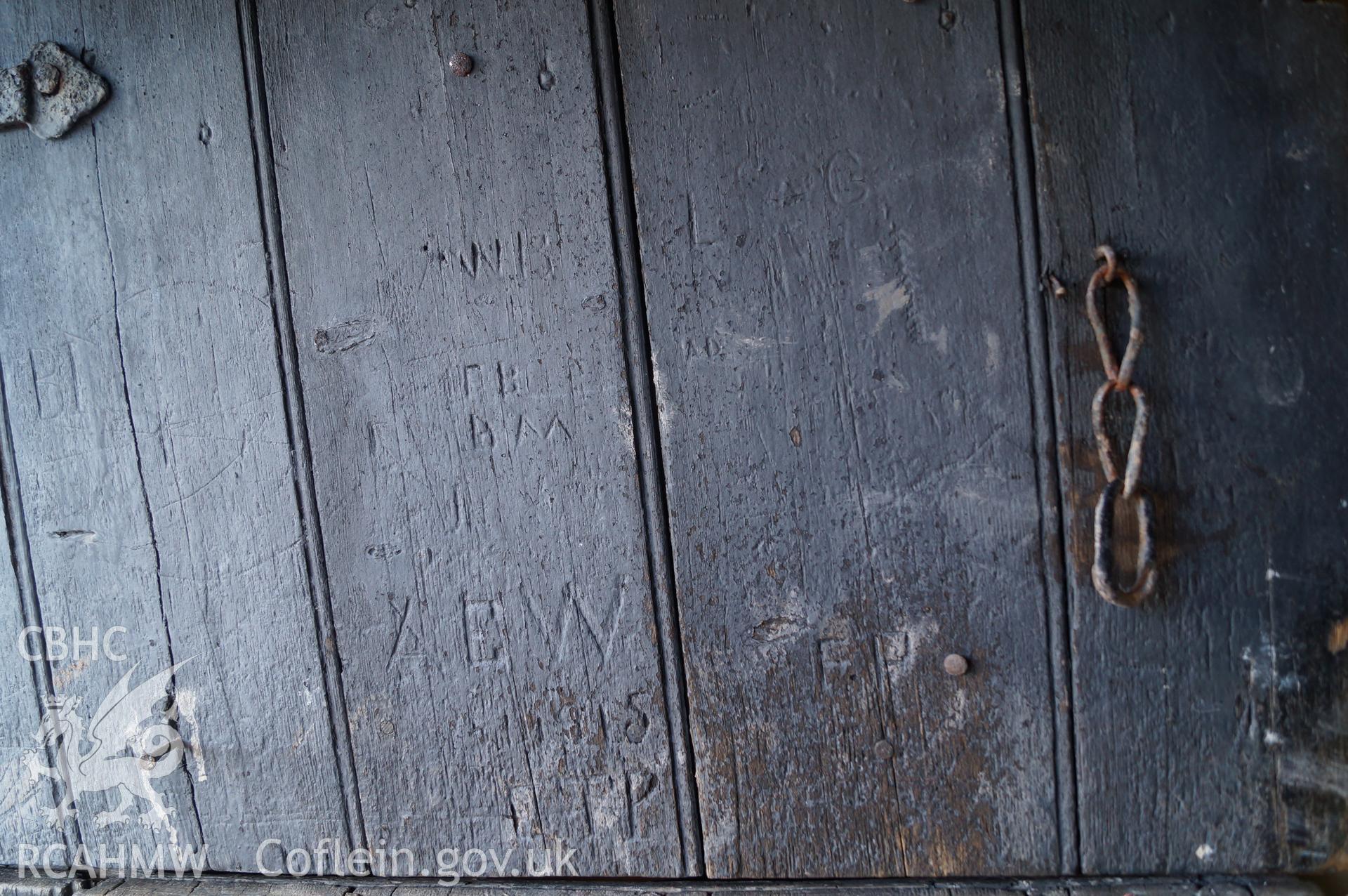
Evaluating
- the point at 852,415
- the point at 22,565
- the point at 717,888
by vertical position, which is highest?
the point at 852,415

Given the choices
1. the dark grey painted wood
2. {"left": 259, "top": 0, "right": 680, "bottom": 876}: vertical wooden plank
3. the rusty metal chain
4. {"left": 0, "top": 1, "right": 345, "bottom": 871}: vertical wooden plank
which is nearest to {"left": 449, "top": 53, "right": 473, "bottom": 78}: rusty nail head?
{"left": 259, "top": 0, "right": 680, "bottom": 876}: vertical wooden plank

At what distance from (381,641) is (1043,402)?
34.3 inches

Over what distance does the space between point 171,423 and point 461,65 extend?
0.60 m

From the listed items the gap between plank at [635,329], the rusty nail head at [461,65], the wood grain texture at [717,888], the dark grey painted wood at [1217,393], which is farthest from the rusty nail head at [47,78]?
the dark grey painted wood at [1217,393]

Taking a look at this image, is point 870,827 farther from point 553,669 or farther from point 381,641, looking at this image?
point 381,641

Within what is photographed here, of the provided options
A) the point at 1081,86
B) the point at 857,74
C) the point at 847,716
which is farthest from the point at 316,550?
the point at 1081,86

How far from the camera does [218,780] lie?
1.02 meters

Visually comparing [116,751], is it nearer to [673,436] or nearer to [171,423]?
[171,423]

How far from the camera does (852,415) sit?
0.87 meters

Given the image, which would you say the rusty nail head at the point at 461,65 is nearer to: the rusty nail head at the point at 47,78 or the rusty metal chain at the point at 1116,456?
the rusty nail head at the point at 47,78

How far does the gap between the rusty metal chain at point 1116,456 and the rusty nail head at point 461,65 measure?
0.77 meters

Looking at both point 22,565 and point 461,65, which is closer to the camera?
point 461,65

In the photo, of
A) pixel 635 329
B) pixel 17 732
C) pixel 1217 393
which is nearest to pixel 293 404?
pixel 635 329

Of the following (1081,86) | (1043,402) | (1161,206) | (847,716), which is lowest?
(847,716)
